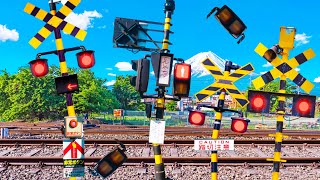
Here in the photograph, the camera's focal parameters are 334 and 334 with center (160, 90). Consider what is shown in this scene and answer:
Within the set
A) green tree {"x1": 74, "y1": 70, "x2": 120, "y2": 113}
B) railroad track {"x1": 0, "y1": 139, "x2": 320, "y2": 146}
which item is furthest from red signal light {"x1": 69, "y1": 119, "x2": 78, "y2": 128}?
green tree {"x1": 74, "y1": 70, "x2": 120, "y2": 113}

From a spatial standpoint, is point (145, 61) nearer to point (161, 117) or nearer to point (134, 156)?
point (161, 117)

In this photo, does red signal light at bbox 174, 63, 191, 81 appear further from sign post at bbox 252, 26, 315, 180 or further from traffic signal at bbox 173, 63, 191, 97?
sign post at bbox 252, 26, 315, 180

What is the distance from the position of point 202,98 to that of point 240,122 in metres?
0.77

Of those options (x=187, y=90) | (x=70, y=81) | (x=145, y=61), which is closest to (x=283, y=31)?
(x=187, y=90)

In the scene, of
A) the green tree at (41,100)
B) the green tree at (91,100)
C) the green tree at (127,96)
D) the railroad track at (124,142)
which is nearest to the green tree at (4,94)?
the green tree at (41,100)

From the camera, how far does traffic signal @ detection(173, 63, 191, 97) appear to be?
5.61 m

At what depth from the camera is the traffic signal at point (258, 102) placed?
5664 millimetres

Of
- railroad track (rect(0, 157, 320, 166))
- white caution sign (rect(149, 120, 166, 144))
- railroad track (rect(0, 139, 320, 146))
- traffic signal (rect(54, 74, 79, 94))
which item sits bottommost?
railroad track (rect(0, 157, 320, 166))

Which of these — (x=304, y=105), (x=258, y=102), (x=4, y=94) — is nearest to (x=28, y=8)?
(x=258, y=102)

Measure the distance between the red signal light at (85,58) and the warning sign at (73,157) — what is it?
4.56 feet

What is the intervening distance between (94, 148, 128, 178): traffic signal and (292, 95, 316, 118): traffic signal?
3.11m

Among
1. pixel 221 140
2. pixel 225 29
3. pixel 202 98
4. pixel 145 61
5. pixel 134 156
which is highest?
pixel 225 29

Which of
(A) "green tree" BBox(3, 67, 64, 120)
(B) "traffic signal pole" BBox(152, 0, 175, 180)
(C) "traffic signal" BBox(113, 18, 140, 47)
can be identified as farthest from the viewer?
(A) "green tree" BBox(3, 67, 64, 120)

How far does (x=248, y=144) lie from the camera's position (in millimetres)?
11688
